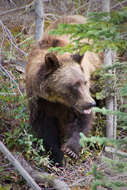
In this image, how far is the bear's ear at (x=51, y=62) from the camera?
4.25m

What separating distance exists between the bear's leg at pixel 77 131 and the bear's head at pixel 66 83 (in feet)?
0.76

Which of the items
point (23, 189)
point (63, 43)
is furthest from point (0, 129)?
point (63, 43)

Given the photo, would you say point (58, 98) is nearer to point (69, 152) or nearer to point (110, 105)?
point (69, 152)

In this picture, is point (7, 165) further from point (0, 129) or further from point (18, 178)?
point (0, 129)

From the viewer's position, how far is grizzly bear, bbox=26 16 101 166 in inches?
176

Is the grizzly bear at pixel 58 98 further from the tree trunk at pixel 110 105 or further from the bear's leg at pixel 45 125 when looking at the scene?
the tree trunk at pixel 110 105

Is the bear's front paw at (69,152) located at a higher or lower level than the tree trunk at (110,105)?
lower

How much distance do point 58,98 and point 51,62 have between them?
65cm

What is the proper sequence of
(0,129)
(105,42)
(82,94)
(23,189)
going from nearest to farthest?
(105,42) < (23,189) < (82,94) < (0,129)

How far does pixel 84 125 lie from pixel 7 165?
1.58 m

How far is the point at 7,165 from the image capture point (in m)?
3.94

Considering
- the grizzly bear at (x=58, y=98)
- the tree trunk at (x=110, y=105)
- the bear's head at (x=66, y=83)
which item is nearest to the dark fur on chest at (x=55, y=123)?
the grizzly bear at (x=58, y=98)

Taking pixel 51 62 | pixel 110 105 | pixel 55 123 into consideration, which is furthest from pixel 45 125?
pixel 110 105

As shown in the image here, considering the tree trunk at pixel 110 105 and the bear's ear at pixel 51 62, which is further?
the tree trunk at pixel 110 105
